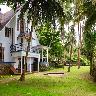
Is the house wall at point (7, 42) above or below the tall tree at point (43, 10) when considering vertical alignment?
below

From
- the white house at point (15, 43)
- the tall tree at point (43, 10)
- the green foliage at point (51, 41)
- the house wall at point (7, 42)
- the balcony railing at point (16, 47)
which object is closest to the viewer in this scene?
the tall tree at point (43, 10)

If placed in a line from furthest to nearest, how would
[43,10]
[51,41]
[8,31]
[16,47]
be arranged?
[51,41]
[16,47]
[8,31]
[43,10]

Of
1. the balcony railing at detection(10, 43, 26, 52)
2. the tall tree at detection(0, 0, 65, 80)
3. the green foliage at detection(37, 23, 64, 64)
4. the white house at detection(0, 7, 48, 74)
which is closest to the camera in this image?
the tall tree at detection(0, 0, 65, 80)

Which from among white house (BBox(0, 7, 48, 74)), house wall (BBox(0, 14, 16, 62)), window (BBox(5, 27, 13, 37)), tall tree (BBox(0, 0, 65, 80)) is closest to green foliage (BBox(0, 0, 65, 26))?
tall tree (BBox(0, 0, 65, 80))

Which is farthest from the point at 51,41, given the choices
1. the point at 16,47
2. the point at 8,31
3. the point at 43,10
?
the point at 43,10

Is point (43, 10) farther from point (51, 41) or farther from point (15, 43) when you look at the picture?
point (51, 41)

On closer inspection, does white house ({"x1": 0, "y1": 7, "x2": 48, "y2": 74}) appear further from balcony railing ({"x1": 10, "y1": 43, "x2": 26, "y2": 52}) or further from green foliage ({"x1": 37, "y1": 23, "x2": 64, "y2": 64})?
green foliage ({"x1": 37, "y1": 23, "x2": 64, "y2": 64})

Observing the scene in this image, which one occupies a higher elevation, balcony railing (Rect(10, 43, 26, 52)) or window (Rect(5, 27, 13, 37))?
window (Rect(5, 27, 13, 37))

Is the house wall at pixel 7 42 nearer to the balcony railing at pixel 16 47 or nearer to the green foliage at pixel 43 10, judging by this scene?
the balcony railing at pixel 16 47

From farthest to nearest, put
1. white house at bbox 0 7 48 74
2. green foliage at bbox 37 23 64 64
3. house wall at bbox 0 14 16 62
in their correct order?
1. green foliage at bbox 37 23 64 64
2. house wall at bbox 0 14 16 62
3. white house at bbox 0 7 48 74

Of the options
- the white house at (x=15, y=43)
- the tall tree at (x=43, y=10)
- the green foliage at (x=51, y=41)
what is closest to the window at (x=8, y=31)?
the white house at (x=15, y=43)

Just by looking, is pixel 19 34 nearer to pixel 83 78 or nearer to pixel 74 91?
pixel 83 78

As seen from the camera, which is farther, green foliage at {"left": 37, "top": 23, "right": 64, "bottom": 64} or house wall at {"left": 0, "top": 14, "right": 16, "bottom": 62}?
green foliage at {"left": 37, "top": 23, "right": 64, "bottom": 64}

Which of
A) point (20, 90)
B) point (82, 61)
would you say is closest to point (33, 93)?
point (20, 90)
